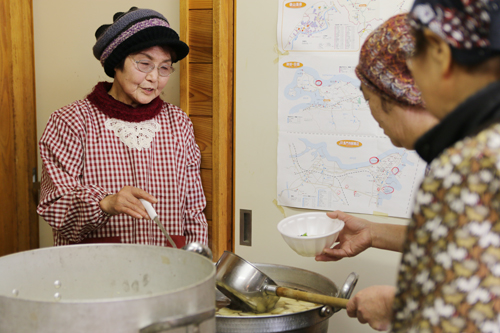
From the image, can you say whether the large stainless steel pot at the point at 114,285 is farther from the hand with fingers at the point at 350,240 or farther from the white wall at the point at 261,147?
the white wall at the point at 261,147

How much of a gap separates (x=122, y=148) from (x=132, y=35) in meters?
0.42

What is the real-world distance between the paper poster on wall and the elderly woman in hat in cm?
45

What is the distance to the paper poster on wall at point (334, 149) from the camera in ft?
6.35

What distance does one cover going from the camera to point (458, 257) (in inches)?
21.9

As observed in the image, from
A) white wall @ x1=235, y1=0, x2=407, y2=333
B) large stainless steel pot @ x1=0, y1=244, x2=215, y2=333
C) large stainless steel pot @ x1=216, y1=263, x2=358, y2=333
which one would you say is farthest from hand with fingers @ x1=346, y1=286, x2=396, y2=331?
white wall @ x1=235, y1=0, x2=407, y2=333

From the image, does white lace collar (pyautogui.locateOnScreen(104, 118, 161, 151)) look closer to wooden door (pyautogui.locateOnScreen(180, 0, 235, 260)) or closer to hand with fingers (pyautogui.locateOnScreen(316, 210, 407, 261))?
wooden door (pyautogui.locateOnScreen(180, 0, 235, 260))

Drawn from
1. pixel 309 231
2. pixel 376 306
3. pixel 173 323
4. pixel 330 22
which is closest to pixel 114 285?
pixel 173 323

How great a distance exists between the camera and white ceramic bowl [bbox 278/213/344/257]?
1462 mm

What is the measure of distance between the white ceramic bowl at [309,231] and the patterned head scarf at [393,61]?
Result: 0.48 m

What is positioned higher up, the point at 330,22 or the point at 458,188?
the point at 330,22

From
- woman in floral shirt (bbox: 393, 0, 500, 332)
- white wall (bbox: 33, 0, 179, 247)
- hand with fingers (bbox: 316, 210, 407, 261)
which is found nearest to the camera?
woman in floral shirt (bbox: 393, 0, 500, 332)

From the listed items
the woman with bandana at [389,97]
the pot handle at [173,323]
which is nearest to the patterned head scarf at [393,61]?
the woman with bandana at [389,97]

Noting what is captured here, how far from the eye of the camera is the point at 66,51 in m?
2.39

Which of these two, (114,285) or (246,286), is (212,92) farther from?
(114,285)
